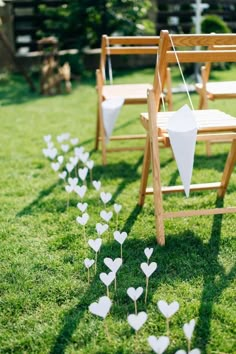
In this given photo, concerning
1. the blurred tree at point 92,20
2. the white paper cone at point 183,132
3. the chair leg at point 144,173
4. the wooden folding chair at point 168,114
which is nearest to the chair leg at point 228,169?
the wooden folding chair at point 168,114

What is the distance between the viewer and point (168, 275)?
8.29 feet

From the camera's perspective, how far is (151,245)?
9.36 ft

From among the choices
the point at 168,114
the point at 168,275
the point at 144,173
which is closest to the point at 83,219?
the point at 168,275

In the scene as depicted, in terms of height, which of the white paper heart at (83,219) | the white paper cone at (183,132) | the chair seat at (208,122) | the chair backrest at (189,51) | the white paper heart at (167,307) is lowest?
the white paper heart at (83,219)

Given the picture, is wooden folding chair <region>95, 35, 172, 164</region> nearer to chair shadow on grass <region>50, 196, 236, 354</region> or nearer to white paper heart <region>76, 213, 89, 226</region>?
chair shadow on grass <region>50, 196, 236, 354</region>

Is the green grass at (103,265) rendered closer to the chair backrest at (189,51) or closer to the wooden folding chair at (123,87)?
the wooden folding chair at (123,87)

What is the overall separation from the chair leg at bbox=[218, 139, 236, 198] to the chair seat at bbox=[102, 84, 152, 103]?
1.14m

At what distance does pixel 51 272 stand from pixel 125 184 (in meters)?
1.43

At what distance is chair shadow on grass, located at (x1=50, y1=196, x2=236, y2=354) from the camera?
2.09 metres

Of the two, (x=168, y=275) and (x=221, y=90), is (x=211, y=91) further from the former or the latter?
(x=168, y=275)

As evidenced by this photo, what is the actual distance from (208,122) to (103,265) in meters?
1.08

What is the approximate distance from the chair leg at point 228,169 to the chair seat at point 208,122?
231 millimetres

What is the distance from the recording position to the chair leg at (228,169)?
10.5 ft

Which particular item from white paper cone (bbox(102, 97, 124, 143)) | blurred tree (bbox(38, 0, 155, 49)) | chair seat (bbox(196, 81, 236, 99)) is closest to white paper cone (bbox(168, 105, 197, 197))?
white paper cone (bbox(102, 97, 124, 143))
